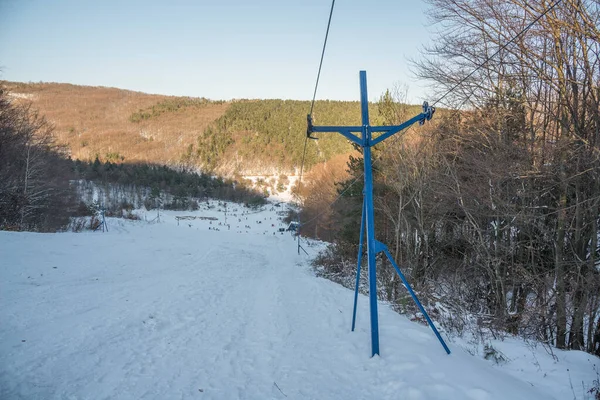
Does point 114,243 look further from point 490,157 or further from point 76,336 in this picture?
point 490,157

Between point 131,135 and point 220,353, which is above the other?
point 131,135

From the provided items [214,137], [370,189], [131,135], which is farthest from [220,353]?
[131,135]

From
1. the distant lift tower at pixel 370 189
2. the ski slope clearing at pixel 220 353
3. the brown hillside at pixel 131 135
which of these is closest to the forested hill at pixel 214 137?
the brown hillside at pixel 131 135

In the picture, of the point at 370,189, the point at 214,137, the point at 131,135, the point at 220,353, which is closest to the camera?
the point at 220,353

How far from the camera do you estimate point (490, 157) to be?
26.8 feet

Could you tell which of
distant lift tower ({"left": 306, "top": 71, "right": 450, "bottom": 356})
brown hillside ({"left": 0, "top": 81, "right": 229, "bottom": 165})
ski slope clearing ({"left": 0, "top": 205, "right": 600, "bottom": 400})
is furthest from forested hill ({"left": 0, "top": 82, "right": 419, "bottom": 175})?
distant lift tower ({"left": 306, "top": 71, "right": 450, "bottom": 356})

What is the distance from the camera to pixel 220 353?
5262mm

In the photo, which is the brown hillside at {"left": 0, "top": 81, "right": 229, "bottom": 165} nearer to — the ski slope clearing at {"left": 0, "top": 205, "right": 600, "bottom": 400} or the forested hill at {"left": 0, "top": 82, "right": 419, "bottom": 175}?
the forested hill at {"left": 0, "top": 82, "right": 419, "bottom": 175}

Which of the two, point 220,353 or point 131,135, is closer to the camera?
point 220,353

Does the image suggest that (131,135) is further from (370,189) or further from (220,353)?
(370,189)

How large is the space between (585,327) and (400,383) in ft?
18.2

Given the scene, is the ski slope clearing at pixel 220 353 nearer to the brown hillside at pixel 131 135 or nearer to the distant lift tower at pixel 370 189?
the distant lift tower at pixel 370 189

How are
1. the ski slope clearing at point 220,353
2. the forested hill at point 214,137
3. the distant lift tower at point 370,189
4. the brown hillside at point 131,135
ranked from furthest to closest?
the brown hillside at point 131,135 < the forested hill at point 214,137 < the distant lift tower at point 370,189 < the ski slope clearing at point 220,353

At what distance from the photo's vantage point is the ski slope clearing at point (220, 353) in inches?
160
